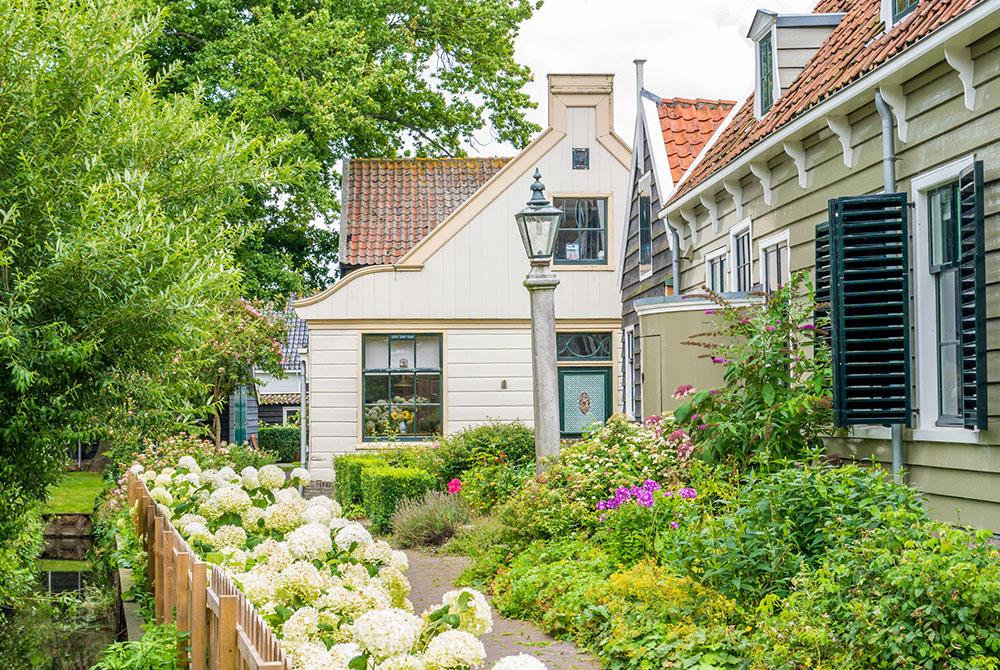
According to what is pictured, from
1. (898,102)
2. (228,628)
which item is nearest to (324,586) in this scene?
(228,628)

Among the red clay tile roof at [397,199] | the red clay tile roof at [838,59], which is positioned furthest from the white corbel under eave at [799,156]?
the red clay tile roof at [397,199]

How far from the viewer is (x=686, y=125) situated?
17.8 metres

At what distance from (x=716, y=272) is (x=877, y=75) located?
6079mm

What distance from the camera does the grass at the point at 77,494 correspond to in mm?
22766

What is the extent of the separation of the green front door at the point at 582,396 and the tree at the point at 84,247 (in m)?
15.1

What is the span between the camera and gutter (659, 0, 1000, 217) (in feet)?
24.5

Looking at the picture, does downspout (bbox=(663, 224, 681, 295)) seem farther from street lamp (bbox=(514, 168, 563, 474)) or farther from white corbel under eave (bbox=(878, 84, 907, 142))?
white corbel under eave (bbox=(878, 84, 907, 142))

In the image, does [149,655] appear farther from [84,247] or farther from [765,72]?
[765,72]

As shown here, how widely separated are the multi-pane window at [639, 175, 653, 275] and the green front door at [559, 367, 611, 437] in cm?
505

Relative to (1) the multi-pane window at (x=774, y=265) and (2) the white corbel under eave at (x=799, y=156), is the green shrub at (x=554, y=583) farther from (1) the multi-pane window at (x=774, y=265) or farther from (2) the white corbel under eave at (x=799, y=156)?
(2) the white corbel under eave at (x=799, y=156)

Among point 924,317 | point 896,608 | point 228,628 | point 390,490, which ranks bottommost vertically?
point 390,490

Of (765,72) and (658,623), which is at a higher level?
(765,72)

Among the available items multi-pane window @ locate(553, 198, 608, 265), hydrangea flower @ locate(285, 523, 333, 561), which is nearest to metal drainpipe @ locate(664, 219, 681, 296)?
multi-pane window @ locate(553, 198, 608, 265)

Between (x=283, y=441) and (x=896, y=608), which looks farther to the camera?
(x=283, y=441)
